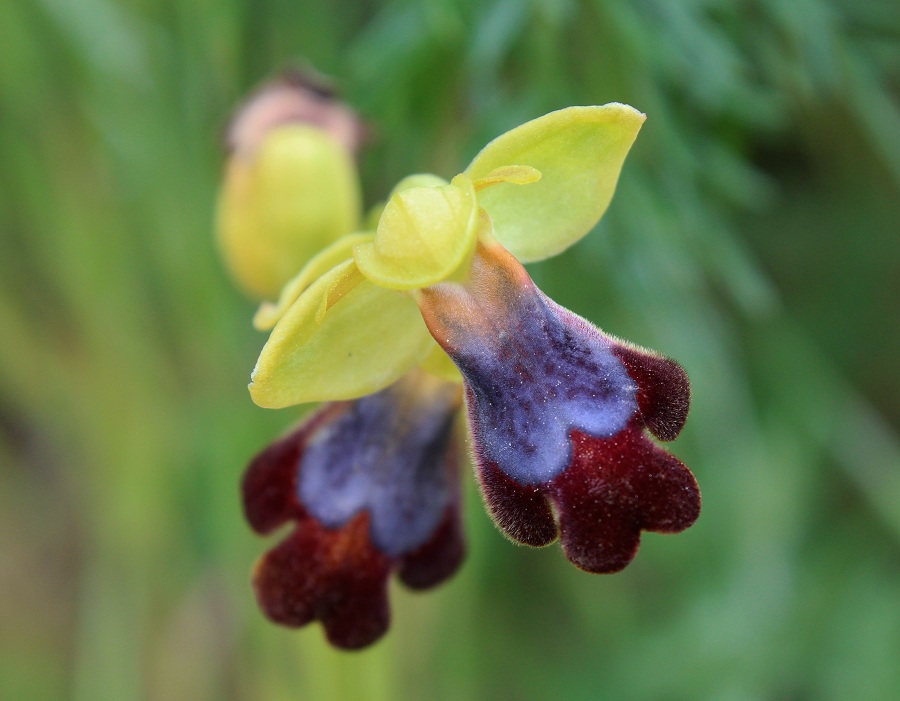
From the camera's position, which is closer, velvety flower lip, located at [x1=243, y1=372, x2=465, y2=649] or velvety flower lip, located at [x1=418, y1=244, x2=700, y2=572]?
velvety flower lip, located at [x1=418, y1=244, x2=700, y2=572]

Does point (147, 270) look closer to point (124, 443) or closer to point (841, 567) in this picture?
point (124, 443)

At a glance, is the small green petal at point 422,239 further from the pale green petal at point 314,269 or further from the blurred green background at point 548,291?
the blurred green background at point 548,291

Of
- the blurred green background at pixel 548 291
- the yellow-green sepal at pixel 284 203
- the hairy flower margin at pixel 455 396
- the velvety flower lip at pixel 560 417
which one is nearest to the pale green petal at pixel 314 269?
the hairy flower margin at pixel 455 396

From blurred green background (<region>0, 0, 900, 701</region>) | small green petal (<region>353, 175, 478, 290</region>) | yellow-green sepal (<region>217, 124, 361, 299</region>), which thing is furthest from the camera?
blurred green background (<region>0, 0, 900, 701</region>)

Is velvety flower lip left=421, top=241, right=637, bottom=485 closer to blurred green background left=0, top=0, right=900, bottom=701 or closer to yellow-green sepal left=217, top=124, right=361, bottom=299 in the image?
yellow-green sepal left=217, top=124, right=361, bottom=299

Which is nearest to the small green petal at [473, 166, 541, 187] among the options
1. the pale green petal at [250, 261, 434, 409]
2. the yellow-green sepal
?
the pale green petal at [250, 261, 434, 409]

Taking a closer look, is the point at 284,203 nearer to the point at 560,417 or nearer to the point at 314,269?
the point at 314,269

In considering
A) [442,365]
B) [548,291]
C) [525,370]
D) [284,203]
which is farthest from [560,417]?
[548,291]
